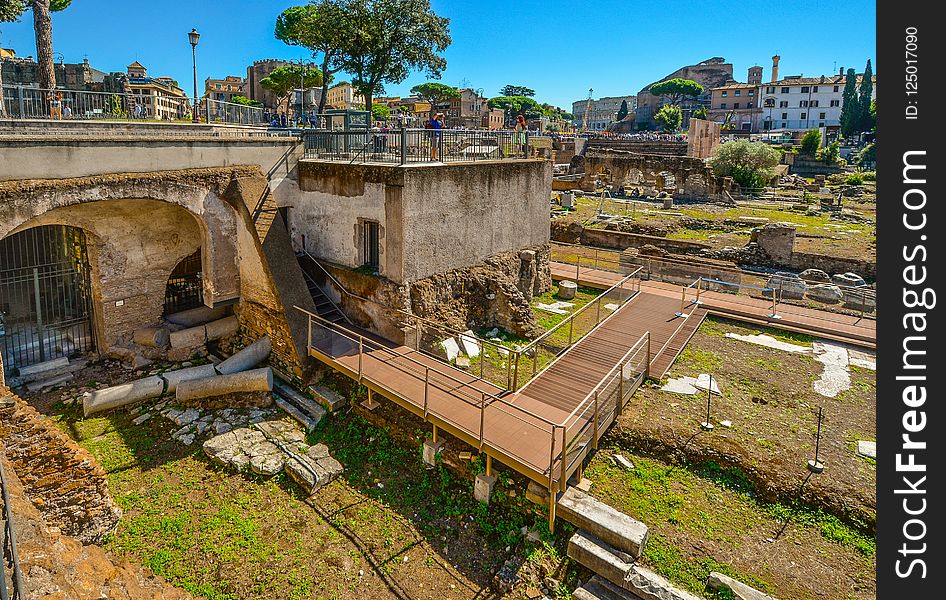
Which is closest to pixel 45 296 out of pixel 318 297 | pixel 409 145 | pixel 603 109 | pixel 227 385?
pixel 227 385

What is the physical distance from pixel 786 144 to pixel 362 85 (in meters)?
64.8

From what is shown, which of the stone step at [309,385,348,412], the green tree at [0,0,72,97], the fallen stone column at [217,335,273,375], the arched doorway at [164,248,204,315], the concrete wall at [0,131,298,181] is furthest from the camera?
the green tree at [0,0,72,97]

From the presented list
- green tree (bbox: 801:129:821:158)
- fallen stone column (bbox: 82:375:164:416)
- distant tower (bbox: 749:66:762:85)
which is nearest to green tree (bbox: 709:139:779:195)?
green tree (bbox: 801:129:821:158)

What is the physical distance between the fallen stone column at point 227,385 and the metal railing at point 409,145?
18.3 ft

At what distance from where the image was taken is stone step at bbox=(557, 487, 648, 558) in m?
7.89

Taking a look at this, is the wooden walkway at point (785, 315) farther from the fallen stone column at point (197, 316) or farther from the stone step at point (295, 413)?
the fallen stone column at point (197, 316)

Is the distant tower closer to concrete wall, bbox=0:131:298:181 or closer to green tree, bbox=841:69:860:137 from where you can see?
green tree, bbox=841:69:860:137

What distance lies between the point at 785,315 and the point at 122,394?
16567 mm

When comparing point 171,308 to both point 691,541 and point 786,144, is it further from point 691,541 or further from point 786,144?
point 786,144

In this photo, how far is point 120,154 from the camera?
12031 millimetres

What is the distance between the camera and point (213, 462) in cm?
1067

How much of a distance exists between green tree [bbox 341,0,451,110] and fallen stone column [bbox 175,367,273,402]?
44.0ft

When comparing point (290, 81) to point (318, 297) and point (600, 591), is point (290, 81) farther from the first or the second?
point (600, 591)

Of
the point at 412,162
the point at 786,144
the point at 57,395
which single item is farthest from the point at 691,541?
the point at 786,144
